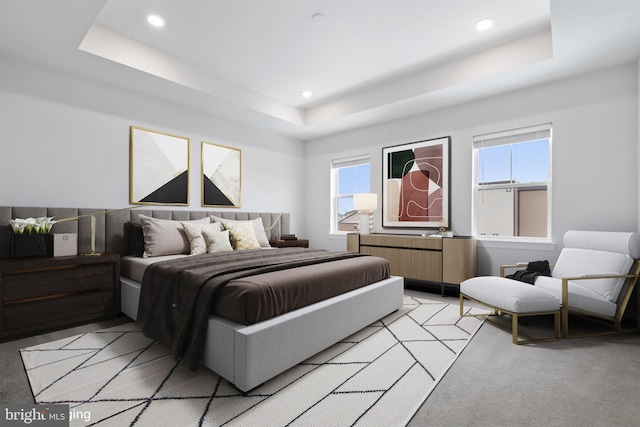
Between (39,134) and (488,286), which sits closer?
(488,286)

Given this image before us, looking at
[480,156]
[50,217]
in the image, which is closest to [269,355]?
[50,217]

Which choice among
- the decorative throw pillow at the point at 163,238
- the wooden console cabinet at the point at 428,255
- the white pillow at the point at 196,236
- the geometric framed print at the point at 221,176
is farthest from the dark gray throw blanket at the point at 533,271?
the geometric framed print at the point at 221,176

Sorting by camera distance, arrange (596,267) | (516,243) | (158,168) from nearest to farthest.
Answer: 1. (596,267)
2. (516,243)
3. (158,168)

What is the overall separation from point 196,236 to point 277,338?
2084mm

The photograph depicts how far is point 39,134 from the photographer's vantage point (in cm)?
312

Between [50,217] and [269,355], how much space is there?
276 cm

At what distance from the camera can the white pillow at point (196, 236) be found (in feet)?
11.5

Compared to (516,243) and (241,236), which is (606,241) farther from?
(241,236)

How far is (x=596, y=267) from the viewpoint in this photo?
9.34ft

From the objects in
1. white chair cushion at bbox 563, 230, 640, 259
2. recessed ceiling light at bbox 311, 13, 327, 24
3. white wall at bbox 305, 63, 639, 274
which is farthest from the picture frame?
recessed ceiling light at bbox 311, 13, 327, 24

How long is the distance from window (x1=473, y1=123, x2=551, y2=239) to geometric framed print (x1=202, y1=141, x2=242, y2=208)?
3.49 m

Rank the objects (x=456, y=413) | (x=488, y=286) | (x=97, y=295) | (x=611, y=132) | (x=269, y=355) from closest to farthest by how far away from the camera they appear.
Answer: (x=456, y=413)
(x=269, y=355)
(x=488, y=286)
(x=97, y=295)
(x=611, y=132)

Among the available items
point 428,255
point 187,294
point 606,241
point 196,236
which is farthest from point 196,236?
point 606,241

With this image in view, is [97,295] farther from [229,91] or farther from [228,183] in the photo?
[229,91]
